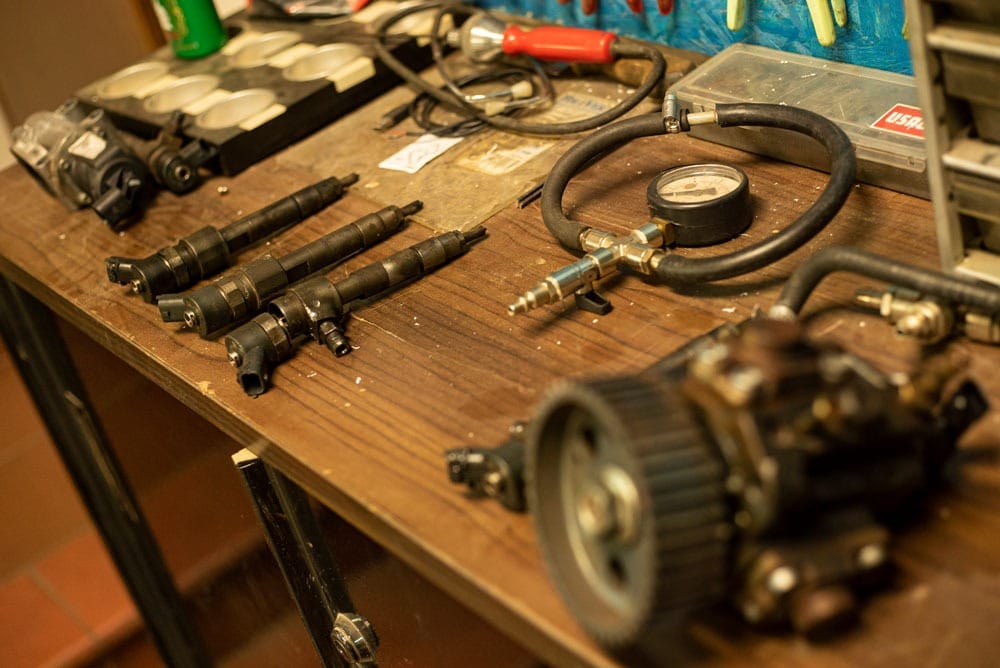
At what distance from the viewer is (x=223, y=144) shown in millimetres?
1282

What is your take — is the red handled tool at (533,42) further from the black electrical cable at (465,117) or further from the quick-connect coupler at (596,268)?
the quick-connect coupler at (596,268)

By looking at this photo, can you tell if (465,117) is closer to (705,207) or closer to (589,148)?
(589,148)

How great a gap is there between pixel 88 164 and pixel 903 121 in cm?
90

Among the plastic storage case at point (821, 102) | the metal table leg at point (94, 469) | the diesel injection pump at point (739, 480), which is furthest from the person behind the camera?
the metal table leg at point (94, 469)

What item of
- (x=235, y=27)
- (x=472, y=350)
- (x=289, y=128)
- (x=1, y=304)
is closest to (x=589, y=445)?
(x=472, y=350)

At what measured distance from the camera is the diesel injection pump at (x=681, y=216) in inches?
34.0

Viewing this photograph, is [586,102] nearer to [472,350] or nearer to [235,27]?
[472,350]

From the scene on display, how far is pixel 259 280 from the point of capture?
1031 mm

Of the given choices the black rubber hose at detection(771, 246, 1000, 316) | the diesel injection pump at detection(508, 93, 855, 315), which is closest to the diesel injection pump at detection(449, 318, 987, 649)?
the black rubber hose at detection(771, 246, 1000, 316)

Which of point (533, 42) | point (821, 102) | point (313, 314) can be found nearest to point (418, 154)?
point (533, 42)

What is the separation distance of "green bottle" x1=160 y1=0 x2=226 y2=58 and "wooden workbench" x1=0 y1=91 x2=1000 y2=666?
34 centimetres

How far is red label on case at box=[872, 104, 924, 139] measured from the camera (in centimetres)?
98

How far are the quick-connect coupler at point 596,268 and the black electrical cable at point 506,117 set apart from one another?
0.27 metres

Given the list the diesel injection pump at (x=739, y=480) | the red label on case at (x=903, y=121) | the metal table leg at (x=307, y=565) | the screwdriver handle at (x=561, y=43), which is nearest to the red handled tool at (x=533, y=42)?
the screwdriver handle at (x=561, y=43)
